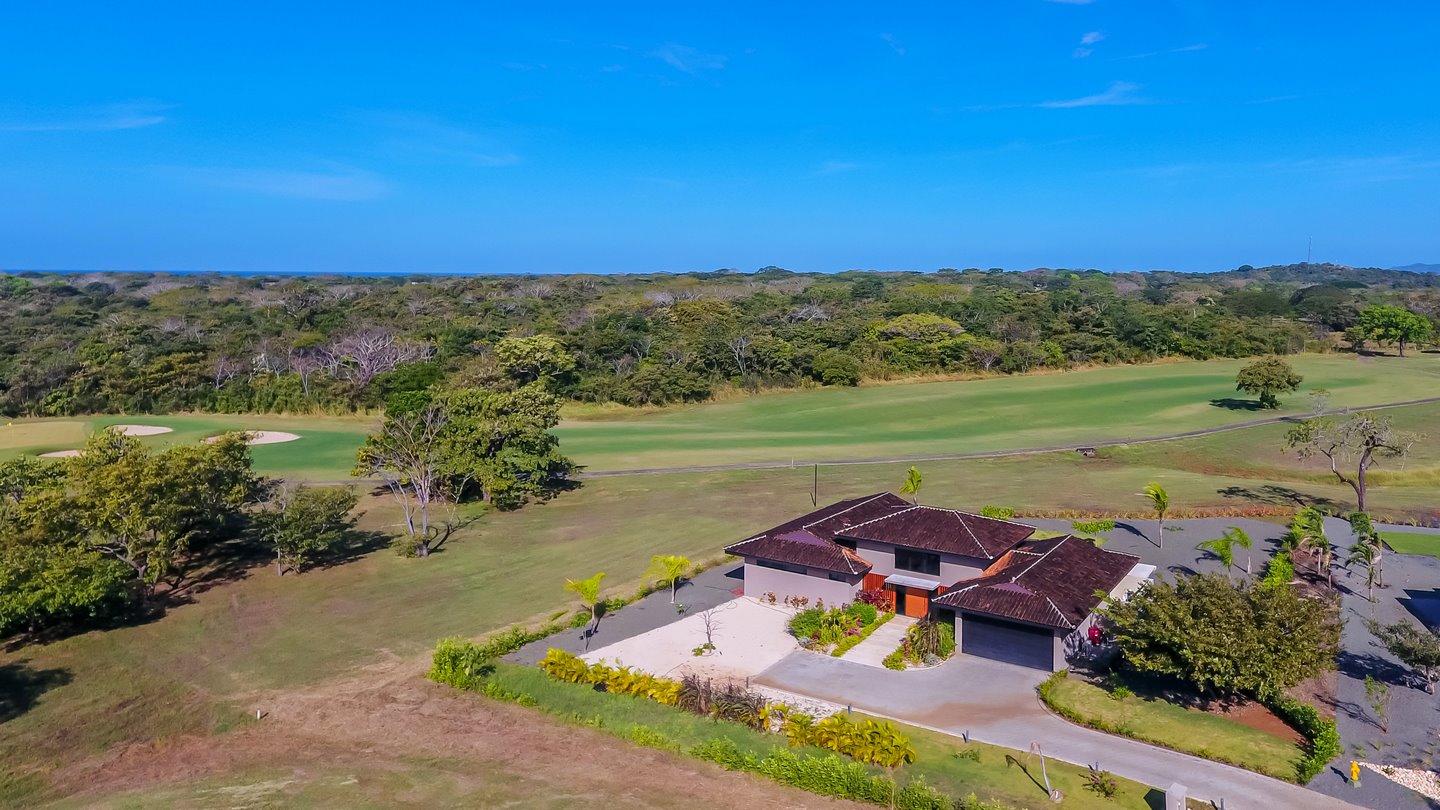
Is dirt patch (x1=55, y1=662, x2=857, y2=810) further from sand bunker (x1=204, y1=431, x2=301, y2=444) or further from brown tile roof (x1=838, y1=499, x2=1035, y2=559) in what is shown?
sand bunker (x1=204, y1=431, x2=301, y2=444)

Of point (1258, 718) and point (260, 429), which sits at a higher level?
point (260, 429)

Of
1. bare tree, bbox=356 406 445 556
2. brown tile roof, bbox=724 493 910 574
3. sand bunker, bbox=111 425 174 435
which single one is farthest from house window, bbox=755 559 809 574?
sand bunker, bbox=111 425 174 435

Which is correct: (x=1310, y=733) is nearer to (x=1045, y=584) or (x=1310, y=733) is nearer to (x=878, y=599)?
(x=1045, y=584)

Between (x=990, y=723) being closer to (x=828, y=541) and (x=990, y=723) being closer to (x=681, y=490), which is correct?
(x=828, y=541)

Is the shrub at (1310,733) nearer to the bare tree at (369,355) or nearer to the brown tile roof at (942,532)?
the brown tile roof at (942,532)

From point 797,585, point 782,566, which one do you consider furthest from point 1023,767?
point 782,566
